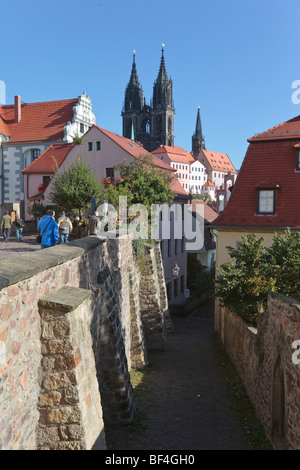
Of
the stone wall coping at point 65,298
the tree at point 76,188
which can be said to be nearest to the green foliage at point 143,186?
the tree at point 76,188

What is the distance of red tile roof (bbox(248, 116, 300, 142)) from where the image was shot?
61.6ft

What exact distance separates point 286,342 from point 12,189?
1242 inches

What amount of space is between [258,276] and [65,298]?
25.1 ft

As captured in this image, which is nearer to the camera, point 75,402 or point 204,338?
point 75,402

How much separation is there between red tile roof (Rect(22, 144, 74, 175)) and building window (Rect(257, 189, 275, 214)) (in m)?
16.0

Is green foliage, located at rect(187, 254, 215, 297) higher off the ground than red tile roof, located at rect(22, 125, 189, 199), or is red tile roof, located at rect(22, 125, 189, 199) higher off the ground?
red tile roof, located at rect(22, 125, 189, 199)

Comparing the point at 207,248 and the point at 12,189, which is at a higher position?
the point at 12,189

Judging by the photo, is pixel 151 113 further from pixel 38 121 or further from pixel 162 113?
pixel 38 121

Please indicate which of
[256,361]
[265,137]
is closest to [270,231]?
[265,137]

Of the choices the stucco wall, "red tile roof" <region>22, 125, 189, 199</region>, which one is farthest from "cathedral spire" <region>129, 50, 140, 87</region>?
the stucco wall

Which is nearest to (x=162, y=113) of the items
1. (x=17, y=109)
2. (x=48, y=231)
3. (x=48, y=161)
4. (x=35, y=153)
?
(x=17, y=109)

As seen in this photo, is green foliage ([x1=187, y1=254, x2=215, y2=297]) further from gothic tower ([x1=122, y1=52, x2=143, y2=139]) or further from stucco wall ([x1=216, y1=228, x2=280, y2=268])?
gothic tower ([x1=122, y1=52, x2=143, y2=139])
